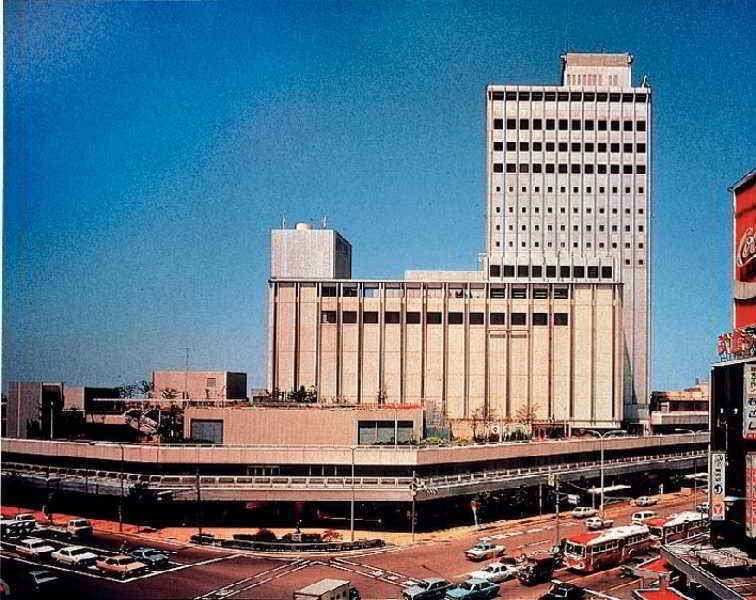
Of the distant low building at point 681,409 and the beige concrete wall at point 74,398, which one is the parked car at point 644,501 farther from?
the beige concrete wall at point 74,398

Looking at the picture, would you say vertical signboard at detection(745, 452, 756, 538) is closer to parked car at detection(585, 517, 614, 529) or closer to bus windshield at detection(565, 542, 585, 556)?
bus windshield at detection(565, 542, 585, 556)

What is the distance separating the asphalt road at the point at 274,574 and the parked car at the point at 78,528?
1.11ft

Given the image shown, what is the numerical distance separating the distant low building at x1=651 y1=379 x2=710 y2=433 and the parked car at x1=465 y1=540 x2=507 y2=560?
19193mm

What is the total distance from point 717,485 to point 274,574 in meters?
8.82

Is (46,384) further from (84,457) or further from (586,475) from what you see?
(586,475)

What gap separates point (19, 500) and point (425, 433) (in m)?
11.3

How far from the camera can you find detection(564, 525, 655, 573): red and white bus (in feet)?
60.6

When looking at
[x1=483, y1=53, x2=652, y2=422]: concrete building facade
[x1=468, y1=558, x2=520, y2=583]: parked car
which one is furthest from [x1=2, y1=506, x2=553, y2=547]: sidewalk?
[x1=483, y1=53, x2=652, y2=422]: concrete building facade

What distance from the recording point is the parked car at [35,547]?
757 inches

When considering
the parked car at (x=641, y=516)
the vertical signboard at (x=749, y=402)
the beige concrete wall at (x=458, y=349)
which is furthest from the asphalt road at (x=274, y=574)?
the beige concrete wall at (x=458, y=349)

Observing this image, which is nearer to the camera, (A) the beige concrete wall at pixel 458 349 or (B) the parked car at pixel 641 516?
(B) the parked car at pixel 641 516

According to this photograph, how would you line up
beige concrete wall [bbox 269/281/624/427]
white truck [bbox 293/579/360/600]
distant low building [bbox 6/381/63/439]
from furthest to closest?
beige concrete wall [bbox 269/281/624/427], distant low building [bbox 6/381/63/439], white truck [bbox 293/579/360/600]

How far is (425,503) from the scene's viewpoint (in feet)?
73.2

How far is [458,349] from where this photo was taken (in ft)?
113
